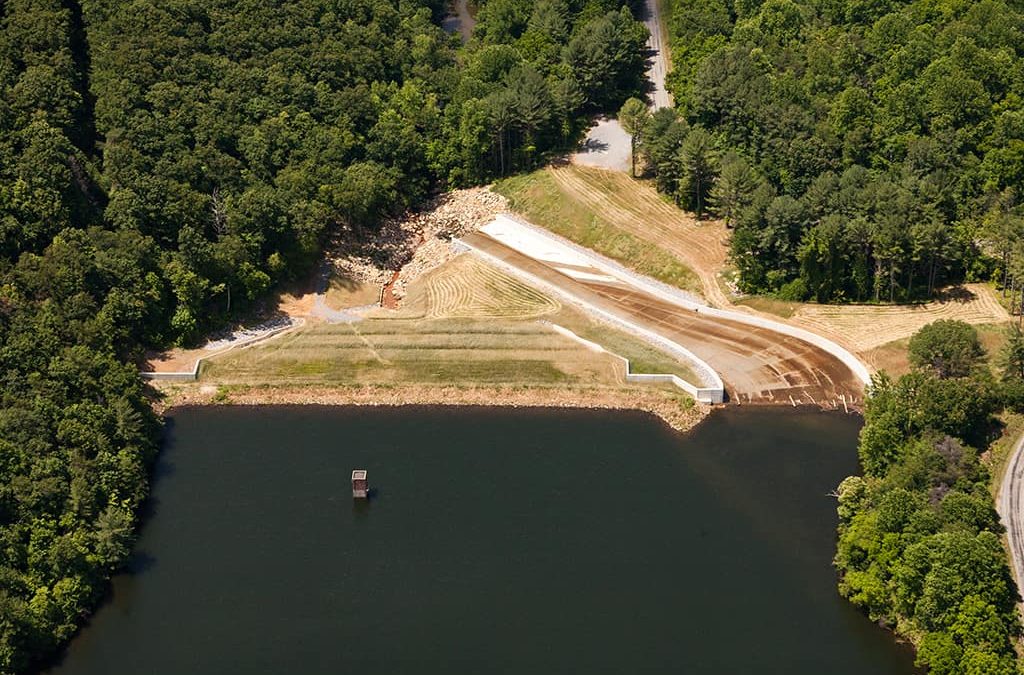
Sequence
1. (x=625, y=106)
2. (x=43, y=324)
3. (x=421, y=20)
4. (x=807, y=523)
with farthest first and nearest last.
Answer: (x=421, y=20) < (x=625, y=106) < (x=43, y=324) < (x=807, y=523)

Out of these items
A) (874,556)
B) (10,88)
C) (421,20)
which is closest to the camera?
(874,556)

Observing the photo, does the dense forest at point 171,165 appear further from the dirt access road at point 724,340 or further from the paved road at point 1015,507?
the paved road at point 1015,507

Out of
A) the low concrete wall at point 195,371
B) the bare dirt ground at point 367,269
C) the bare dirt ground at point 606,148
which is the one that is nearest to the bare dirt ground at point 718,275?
the bare dirt ground at point 606,148

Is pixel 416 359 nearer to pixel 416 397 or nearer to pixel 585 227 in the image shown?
pixel 416 397

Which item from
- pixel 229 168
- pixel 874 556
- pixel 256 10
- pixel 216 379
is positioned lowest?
pixel 874 556

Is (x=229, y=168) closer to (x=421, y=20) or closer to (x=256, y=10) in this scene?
(x=256, y=10)

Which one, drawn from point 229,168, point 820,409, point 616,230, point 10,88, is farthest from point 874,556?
point 10,88
